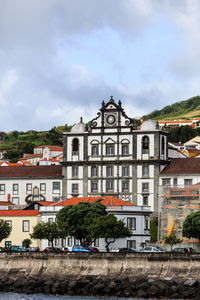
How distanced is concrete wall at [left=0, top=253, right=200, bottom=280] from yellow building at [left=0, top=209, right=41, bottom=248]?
20.5m

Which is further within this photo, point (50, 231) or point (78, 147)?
point (78, 147)

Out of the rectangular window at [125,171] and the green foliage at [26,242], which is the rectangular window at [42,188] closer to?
the rectangular window at [125,171]

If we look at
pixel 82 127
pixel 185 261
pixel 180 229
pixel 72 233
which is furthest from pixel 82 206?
pixel 82 127

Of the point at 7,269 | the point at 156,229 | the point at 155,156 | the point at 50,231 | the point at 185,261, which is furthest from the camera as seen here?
the point at 155,156

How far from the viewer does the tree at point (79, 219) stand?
86.8 metres

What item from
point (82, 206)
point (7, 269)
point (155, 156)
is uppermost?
point (155, 156)

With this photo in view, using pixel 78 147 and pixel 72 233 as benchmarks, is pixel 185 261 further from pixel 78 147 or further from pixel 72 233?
pixel 78 147

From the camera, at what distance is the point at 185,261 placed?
6881 cm

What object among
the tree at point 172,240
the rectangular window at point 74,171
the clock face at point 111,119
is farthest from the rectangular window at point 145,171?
the tree at point 172,240

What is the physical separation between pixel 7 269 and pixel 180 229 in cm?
2140

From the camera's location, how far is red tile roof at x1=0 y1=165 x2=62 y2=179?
120 m

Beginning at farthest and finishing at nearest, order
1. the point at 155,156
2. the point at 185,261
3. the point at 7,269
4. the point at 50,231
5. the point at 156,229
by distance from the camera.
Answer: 1. the point at 155,156
2. the point at 156,229
3. the point at 50,231
4. the point at 7,269
5. the point at 185,261

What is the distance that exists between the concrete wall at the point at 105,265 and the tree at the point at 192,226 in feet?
38.0

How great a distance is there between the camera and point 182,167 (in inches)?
4488
